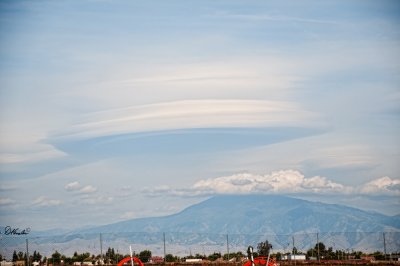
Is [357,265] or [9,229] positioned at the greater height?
[9,229]

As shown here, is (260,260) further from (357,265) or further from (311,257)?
(311,257)

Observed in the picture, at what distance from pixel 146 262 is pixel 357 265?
66.3 ft

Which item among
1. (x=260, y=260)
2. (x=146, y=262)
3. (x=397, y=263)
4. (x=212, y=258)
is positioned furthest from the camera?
(x=212, y=258)

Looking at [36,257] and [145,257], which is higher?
[36,257]

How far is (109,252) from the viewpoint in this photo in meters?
80.2

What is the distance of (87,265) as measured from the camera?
7469 centimetres

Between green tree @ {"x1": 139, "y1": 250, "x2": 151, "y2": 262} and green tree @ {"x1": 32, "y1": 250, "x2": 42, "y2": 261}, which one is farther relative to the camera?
green tree @ {"x1": 139, "y1": 250, "x2": 151, "y2": 262}

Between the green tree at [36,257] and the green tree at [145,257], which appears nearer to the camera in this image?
the green tree at [36,257]

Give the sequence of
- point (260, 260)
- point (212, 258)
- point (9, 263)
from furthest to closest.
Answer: point (212, 258), point (9, 263), point (260, 260)

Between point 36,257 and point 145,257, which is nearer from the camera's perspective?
point 36,257

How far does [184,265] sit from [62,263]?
11681mm

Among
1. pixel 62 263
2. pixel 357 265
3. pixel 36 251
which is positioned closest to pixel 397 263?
pixel 357 265

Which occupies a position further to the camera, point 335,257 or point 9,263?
point 335,257

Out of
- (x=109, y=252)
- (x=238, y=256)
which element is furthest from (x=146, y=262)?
Answer: (x=238, y=256)
